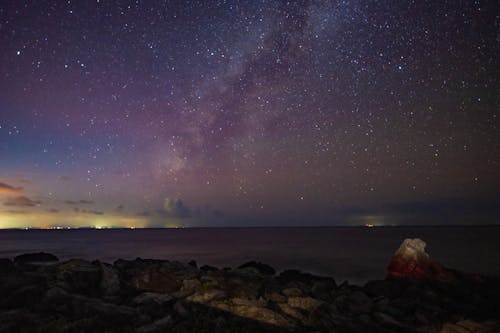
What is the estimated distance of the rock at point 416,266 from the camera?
79.0 ft

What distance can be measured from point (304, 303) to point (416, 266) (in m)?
14.2

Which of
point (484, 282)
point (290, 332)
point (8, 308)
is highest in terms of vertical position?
point (8, 308)

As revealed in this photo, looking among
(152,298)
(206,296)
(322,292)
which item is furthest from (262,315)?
(322,292)

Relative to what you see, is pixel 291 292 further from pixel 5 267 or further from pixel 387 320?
→ pixel 5 267

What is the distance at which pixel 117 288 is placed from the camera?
14.7m

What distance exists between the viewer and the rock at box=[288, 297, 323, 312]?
1378 centimetres

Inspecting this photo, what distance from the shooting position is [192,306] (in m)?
12.9

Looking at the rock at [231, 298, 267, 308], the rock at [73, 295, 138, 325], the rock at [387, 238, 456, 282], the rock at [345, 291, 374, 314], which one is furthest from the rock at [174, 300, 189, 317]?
the rock at [387, 238, 456, 282]

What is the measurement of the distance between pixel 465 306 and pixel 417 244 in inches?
343

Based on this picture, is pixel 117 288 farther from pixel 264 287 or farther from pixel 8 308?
pixel 264 287

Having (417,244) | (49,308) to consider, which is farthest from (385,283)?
(49,308)

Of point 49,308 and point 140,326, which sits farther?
point 49,308

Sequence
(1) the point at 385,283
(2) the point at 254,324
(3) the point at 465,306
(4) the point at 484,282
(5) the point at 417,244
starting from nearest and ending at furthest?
(2) the point at 254,324
(3) the point at 465,306
(1) the point at 385,283
(4) the point at 484,282
(5) the point at 417,244

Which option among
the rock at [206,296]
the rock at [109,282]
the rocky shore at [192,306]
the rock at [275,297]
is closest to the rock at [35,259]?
the rocky shore at [192,306]
